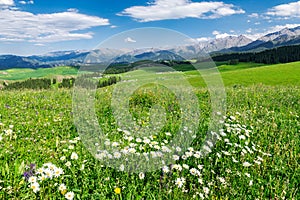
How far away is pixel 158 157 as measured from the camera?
182 inches

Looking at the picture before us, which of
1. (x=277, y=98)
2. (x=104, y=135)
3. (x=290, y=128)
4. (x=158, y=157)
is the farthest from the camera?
(x=277, y=98)

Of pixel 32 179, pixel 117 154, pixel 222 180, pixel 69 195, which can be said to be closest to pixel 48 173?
pixel 32 179

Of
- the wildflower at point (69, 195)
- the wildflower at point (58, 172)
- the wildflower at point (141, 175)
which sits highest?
the wildflower at point (58, 172)

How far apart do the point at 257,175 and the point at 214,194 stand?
1230 mm

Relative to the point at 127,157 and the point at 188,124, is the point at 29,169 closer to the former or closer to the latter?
the point at 127,157

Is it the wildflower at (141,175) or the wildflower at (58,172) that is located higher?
the wildflower at (58,172)

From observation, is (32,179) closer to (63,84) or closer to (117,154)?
(117,154)

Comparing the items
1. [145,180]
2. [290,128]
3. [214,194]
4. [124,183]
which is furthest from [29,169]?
[290,128]

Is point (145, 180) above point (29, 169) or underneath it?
underneath

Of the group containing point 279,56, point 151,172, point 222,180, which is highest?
point 279,56

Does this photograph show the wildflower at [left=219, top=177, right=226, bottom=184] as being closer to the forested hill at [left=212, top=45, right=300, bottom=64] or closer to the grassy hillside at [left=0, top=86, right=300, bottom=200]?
the grassy hillside at [left=0, top=86, right=300, bottom=200]

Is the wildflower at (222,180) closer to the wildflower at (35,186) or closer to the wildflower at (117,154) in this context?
the wildflower at (117,154)

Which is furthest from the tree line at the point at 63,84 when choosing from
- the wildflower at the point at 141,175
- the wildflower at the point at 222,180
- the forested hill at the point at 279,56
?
the forested hill at the point at 279,56

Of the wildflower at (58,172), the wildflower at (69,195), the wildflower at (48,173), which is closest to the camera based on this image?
the wildflower at (69,195)
